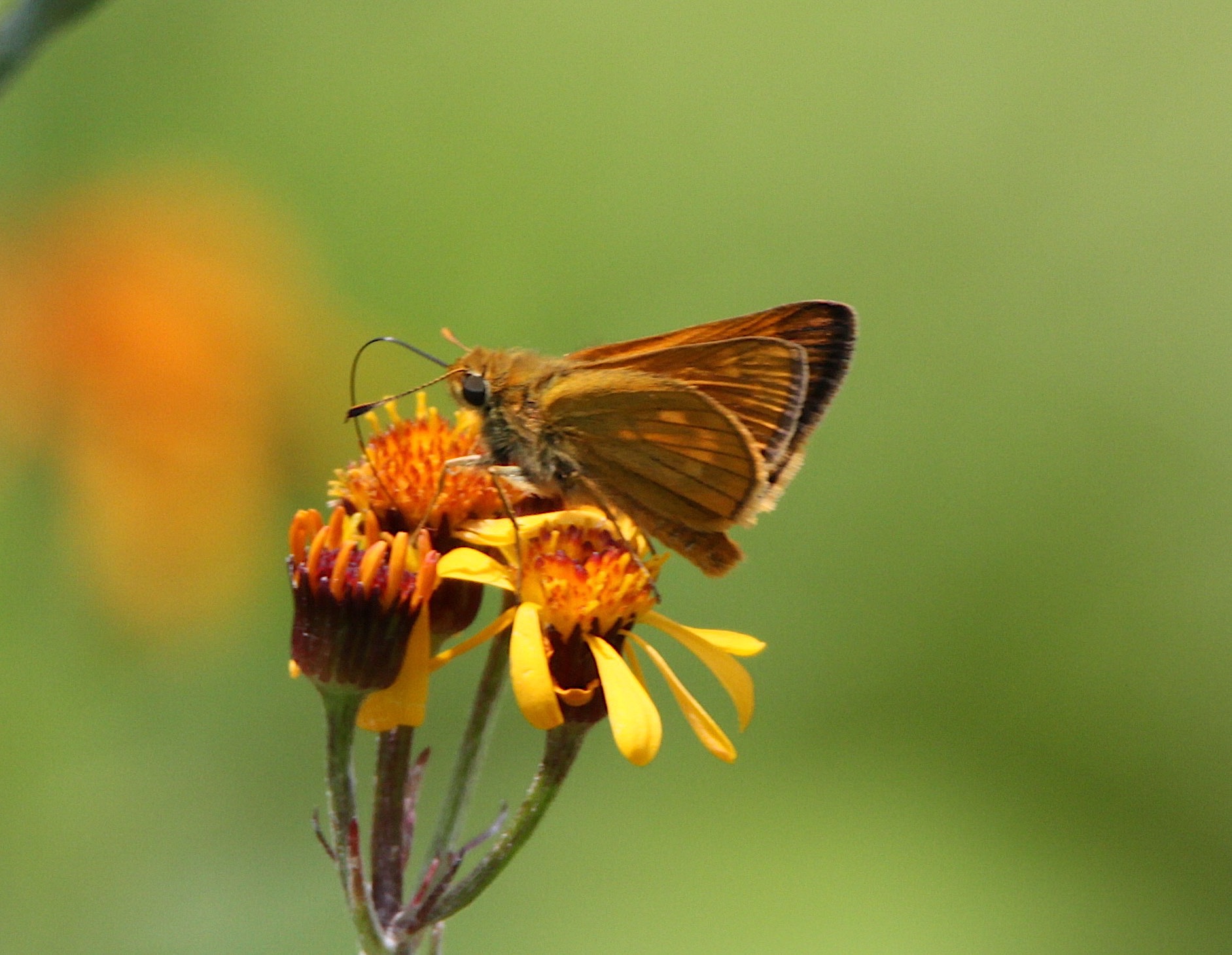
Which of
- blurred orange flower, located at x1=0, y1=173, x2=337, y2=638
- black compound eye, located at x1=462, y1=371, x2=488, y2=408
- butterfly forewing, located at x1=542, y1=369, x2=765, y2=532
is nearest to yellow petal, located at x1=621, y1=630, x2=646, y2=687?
butterfly forewing, located at x1=542, y1=369, x2=765, y2=532

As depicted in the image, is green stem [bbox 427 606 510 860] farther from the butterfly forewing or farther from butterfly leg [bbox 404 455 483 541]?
the butterfly forewing

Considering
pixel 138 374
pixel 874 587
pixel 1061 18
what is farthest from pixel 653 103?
pixel 138 374

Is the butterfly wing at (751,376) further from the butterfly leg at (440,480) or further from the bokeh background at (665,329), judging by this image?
the bokeh background at (665,329)

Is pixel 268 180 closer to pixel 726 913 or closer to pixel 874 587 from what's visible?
pixel 874 587

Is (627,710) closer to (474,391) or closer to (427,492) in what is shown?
(427,492)

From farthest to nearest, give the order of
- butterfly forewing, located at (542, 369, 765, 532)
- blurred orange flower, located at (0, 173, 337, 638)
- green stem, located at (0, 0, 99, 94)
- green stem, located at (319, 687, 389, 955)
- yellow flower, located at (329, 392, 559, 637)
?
blurred orange flower, located at (0, 173, 337, 638)
butterfly forewing, located at (542, 369, 765, 532)
yellow flower, located at (329, 392, 559, 637)
green stem, located at (319, 687, 389, 955)
green stem, located at (0, 0, 99, 94)

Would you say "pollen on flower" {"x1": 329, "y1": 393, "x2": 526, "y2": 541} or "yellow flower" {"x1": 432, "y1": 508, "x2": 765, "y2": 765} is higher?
"pollen on flower" {"x1": 329, "y1": 393, "x2": 526, "y2": 541}

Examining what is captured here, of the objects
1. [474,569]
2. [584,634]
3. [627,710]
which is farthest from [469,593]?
[627,710]

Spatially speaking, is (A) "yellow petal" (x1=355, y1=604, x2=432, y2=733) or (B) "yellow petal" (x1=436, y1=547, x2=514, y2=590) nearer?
(A) "yellow petal" (x1=355, y1=604, x2=432, y2=733)
